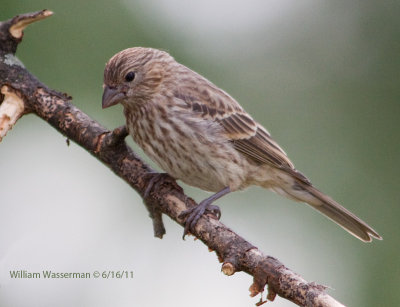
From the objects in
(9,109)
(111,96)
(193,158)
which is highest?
(111,96)

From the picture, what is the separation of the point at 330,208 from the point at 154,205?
1465mm

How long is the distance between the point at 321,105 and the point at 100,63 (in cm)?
177

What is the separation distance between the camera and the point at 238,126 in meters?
4.96

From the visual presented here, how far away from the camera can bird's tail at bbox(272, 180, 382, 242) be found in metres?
4.74

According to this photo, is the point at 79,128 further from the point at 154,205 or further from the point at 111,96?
the point at 154,205

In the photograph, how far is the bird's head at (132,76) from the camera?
181 inches

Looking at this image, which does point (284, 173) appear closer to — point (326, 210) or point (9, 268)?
point (326, 210)

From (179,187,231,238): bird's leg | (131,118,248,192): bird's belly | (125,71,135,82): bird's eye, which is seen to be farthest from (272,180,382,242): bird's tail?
(125,71,135,82): bird's eye

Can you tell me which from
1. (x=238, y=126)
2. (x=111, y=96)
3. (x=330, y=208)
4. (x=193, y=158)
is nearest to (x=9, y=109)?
(x=111, y=96)

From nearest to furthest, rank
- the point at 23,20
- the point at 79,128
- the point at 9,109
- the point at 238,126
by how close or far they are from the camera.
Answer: the point at 23,20
the point at 9,109
the point at 79,128
the point at 238,126

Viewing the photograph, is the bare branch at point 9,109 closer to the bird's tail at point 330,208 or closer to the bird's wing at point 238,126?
the bird's wing at point 238,126

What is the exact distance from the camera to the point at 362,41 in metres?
5.84

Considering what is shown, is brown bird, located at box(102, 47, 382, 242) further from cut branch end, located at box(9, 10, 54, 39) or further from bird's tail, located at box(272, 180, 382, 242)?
cut branch end, located at box(9, 10, 54, 39)

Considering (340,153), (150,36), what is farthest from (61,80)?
(340,153)
